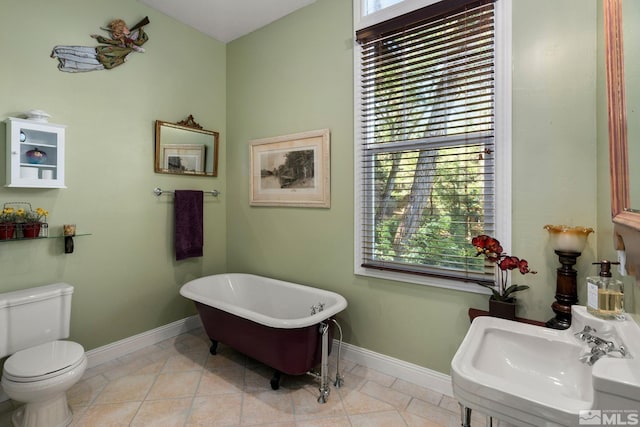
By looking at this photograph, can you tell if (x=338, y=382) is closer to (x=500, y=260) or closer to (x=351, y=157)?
(x=500, y=260)

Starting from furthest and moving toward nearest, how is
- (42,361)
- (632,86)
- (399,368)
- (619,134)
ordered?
(399,368) < (42,361) < (619,134) < (632,86)

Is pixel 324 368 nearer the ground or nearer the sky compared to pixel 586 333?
nearer the ground

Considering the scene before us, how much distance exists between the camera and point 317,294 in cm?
242

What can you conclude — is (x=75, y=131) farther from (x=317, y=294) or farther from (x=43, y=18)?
(x=317, y=294)

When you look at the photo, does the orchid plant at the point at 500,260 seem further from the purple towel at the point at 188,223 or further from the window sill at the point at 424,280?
the purple towel at the point at 188,223

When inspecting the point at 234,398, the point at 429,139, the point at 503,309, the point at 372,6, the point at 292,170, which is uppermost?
the point at 372,6

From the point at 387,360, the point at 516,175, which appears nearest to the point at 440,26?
the point at 516,175

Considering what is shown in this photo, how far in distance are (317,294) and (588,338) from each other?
65.4 inches

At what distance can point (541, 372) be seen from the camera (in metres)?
1.22

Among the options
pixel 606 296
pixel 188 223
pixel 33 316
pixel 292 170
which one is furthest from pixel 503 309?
pixel 33 316

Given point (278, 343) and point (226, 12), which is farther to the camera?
point (226, 12)

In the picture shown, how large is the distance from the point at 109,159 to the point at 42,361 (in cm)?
148

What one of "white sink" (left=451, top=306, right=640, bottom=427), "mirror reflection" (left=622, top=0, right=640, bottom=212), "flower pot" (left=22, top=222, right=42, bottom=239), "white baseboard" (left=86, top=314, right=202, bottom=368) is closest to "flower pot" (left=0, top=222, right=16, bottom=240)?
"flower pot" (left=22, top=222, right=42, bottom=239)

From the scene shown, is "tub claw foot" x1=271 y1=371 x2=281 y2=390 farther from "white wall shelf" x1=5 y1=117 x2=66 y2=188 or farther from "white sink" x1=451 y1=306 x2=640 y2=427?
"white wall shelf" x1=5 y1=117 x2=66 y2=188
